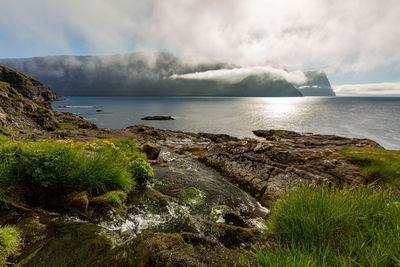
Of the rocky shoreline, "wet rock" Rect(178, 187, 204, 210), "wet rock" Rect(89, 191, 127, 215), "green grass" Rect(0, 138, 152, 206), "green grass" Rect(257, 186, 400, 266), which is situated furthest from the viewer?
"wet rock" Rect(178, 187, 204, 210)

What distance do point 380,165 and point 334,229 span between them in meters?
10.4

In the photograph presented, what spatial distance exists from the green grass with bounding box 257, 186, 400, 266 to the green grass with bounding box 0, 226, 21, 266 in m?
5.41

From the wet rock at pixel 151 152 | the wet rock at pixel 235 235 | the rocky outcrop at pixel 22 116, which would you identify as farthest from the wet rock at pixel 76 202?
the rocky outcrop at pixel 22 116

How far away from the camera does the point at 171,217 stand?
22.7ft

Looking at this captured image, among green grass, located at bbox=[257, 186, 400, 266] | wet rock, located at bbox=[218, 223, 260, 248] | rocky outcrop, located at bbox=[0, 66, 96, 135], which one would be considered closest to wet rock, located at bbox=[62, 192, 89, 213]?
wet rock, located at bbox=[218, 223, 260, 248]

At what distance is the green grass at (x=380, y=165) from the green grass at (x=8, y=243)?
43.8ft

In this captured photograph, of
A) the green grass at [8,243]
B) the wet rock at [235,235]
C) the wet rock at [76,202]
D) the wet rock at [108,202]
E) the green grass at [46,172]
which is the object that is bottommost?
the wet rock at [235,235]

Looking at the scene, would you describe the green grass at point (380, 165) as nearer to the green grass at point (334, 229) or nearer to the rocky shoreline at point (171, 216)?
the rocky shoreline at point (171, 216)

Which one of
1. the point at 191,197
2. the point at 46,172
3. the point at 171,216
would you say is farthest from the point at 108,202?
the point at 191,197

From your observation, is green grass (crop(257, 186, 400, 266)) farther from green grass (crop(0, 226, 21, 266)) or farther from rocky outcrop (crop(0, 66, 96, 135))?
rocky outcrop (crop(0, 66, 96, 135))

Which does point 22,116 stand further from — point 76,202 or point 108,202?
point 108,202

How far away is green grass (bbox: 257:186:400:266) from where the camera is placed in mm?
2691

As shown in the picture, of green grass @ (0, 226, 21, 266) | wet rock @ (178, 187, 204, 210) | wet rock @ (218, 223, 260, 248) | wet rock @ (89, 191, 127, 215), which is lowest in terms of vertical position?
wet rock @ (178, 187, 204, 210)

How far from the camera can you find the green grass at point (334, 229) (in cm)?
269
